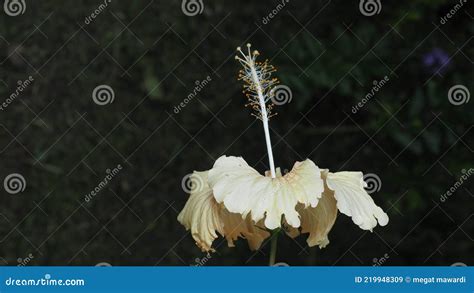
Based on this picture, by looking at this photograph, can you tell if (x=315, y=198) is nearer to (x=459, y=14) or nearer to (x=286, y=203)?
(x=286, y=203)

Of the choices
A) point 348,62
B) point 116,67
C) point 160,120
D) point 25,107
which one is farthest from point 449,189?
point 25,107

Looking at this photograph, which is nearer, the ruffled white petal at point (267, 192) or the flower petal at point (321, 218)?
the ruffled white petal at point (267, 192)

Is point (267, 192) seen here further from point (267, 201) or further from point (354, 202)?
point (354, 202)

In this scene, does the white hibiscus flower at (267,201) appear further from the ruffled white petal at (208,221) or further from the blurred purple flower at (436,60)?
the blurred purple flower at (436,60)

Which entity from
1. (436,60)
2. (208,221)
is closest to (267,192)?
(208,221)

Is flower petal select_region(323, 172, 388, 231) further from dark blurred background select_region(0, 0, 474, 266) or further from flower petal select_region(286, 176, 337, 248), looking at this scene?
dark blurred background select_region(0, 0, 474, 266)

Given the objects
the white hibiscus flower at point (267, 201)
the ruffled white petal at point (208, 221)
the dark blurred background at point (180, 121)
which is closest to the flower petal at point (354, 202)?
the white hibiscus flower at point (267, 201)
